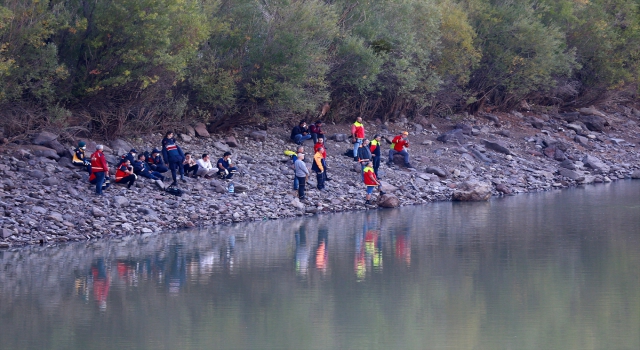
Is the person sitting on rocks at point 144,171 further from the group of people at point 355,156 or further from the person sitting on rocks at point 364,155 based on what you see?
the person sitting on rocks at point 364,155

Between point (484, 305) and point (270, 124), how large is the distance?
71.8 ft

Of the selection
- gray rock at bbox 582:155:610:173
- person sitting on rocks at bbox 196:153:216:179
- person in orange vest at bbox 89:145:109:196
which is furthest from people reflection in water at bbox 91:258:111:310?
gray rock at bbox 582:155:610:173

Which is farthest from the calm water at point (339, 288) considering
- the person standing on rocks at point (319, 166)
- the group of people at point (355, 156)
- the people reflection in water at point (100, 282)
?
the person standing on rocks at point (319, 166)

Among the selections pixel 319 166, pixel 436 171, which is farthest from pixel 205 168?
pixel 436 171

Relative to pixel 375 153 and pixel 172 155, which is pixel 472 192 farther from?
pixel 172 155

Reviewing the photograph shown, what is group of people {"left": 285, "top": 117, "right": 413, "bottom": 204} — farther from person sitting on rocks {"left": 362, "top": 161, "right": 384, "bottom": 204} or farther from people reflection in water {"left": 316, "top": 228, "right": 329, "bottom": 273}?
people reflection in water {"left": 316, "top": 228, "right": 329, "bottom": 273}

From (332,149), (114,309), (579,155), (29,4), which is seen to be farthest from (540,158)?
(114,309)

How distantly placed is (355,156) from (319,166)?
12.8 ft

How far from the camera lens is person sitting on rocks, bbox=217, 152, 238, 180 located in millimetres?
26312

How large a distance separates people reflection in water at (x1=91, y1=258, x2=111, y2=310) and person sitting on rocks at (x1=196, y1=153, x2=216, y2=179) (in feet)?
25.9

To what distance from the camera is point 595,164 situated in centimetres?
3669

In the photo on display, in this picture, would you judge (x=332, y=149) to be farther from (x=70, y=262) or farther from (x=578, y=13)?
(x=578, y=13)

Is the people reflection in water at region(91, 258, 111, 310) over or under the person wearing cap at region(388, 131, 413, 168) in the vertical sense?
under

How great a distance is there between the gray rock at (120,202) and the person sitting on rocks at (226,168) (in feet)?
14.3
